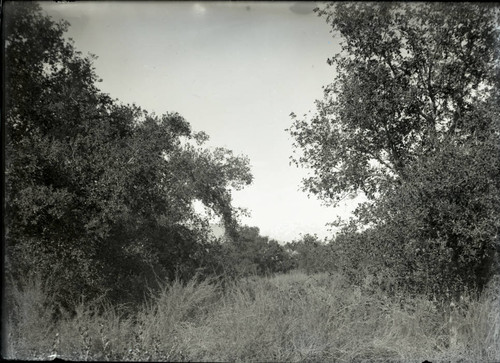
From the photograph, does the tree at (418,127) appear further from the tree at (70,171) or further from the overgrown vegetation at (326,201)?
the tree at (70,171)

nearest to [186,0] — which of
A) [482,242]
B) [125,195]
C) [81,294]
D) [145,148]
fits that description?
[125,195]

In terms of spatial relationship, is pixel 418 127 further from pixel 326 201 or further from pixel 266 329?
pixel 266 329

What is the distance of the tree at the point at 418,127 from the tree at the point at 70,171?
13.3 ft

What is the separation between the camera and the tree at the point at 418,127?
7.24 metres

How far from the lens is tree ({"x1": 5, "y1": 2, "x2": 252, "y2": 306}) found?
6.43 metres

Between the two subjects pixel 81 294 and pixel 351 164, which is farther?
pixel 351 164

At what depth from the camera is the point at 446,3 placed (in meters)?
7.55

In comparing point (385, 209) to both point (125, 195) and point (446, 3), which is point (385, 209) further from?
point (125, 195)

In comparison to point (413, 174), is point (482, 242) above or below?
below

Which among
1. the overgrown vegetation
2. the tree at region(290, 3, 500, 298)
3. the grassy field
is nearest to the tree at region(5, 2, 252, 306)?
the overgrown vegetation

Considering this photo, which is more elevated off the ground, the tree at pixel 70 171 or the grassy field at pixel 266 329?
the tree at pixel 70 171

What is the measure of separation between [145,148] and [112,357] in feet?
15.5

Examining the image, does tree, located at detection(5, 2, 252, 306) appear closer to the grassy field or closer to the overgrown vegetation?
the overgrown vegetation

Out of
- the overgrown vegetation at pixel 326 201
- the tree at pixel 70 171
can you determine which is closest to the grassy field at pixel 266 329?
the overgrown vegetation at pixel 326 201
